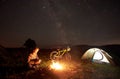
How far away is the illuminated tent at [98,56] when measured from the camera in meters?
16.8

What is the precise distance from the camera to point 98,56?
17969 millimetres

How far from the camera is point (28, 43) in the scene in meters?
15.2

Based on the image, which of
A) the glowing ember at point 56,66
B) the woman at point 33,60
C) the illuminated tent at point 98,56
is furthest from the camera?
the illuminated tent at point 98,56

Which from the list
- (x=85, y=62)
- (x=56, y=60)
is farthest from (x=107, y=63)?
(x=56, y=60)

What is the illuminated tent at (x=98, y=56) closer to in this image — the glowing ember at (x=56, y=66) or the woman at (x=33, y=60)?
the glowing ember at (x=56, y=66)

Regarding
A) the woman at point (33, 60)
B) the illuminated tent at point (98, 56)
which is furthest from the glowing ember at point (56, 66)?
the illuminated tent at point (98, 56)

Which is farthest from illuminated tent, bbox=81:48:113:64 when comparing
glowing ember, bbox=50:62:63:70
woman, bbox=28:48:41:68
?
woman, bbox=28:48:41:68

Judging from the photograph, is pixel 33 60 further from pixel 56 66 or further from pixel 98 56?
pixel 98 56

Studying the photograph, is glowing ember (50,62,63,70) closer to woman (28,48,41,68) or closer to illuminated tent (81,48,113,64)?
woman (28,48,41,68)

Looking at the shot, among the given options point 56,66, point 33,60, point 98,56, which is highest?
point 33,60

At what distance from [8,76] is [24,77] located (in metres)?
1.17

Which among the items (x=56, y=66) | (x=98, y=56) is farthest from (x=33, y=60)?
(x=98, y=56)

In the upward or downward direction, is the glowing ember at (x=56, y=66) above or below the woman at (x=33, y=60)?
below

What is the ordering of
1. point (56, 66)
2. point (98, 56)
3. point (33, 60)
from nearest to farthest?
point (33, 60) → point (56, 66) → point (98, 56)
